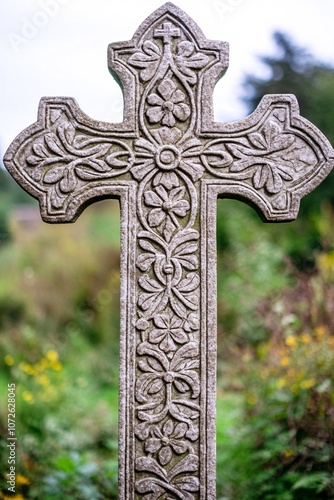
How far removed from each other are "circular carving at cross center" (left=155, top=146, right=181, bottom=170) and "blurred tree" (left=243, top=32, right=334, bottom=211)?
29.7 ft

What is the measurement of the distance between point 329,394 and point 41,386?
3.70 meters

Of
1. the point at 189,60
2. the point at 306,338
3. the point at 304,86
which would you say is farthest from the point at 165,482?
the point at 304,86

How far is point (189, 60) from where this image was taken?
9.44 ft

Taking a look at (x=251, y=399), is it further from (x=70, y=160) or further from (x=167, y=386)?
(x=70, y=160)

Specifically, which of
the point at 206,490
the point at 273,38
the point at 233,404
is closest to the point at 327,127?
the point at 273,38

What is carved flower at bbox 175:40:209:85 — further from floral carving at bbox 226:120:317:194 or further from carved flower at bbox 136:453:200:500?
carved flower at bbox 136:453:200:500

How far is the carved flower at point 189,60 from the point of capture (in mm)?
2873

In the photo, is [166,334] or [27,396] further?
[27,396]

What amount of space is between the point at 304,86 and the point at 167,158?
11180mm

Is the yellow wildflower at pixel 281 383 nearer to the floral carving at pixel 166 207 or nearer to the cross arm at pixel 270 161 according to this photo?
the cross arm at pixel 270 161

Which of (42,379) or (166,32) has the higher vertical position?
(166,32)

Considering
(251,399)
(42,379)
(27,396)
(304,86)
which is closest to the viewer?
(251,399)

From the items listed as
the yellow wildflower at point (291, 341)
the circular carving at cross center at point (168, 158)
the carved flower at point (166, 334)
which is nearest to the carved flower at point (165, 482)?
the carved flower at point (166, 334)

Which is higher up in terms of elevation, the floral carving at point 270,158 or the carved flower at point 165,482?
the floral carving at point 270,158
